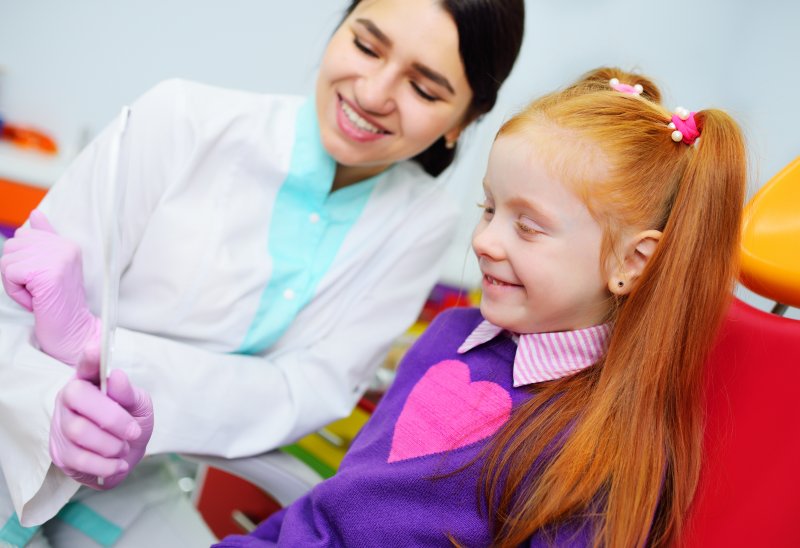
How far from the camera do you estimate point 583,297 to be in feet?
2.80

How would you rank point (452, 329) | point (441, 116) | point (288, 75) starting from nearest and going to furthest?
1. point (452, 329)
2. point (441, 116)
3. point (288, 75)

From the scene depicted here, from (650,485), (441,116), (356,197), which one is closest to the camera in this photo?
(650,485)

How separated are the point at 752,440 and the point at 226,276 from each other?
0.77m

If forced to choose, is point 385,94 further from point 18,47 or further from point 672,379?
point 18,47

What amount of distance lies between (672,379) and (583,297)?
5.5 inches

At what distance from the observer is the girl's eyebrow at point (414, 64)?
1.11m

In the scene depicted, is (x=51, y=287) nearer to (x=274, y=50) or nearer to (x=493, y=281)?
(x=493, y=281)

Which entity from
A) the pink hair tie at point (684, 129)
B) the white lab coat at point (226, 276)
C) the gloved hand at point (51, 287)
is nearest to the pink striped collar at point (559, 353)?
the pink hair tie at point (684, 129)

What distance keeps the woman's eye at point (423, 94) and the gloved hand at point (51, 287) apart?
55 centimetres

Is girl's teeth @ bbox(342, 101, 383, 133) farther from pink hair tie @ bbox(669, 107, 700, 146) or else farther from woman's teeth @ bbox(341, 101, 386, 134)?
pink hair tie @ bbox(669, 107, 700, 146)

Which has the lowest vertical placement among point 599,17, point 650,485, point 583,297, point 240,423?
point 240,423

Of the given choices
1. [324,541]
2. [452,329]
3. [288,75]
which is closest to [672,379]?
[452,329]

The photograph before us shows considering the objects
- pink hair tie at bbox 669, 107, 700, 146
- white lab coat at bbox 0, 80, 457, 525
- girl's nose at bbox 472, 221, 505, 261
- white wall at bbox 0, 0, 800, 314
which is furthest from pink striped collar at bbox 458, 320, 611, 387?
white wall at bbox 0, 0, 800, 314

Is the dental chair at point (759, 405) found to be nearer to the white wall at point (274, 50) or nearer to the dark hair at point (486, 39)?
the dark hair at point (486, 39)
